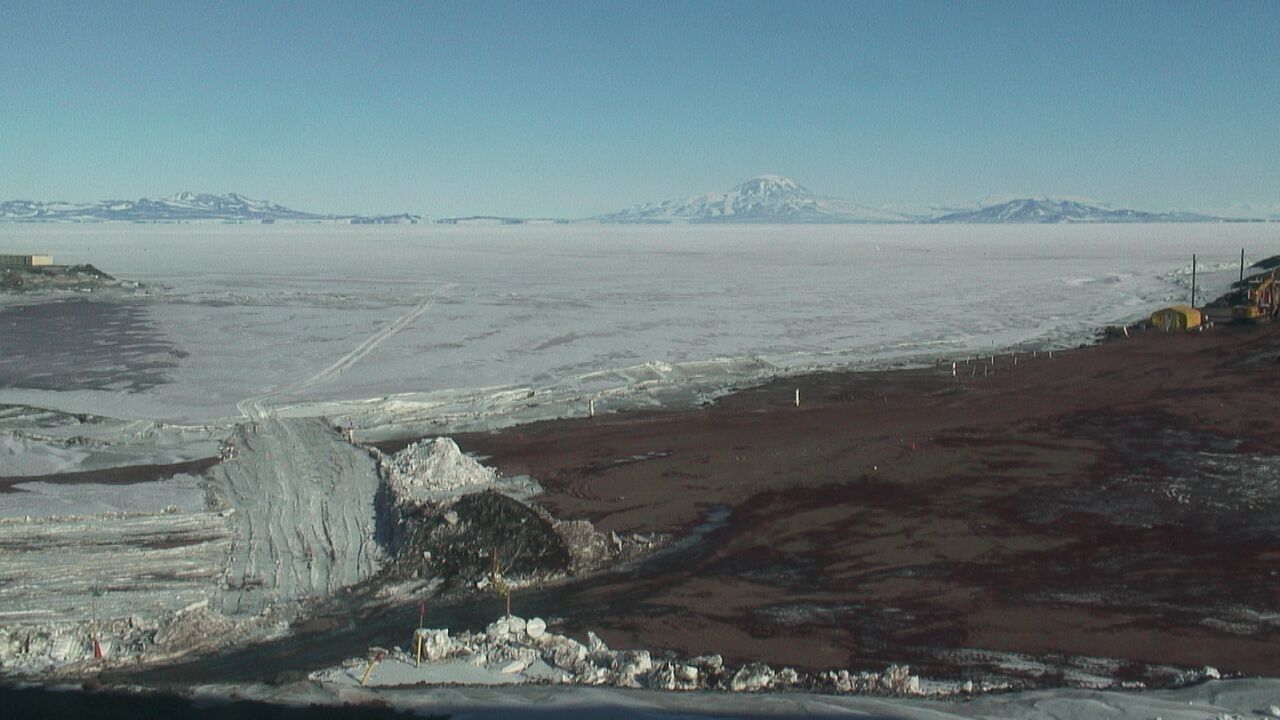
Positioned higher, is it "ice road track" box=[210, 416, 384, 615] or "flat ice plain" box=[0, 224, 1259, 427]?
"flat ice plain" box=[0, 224, 1259, 427]

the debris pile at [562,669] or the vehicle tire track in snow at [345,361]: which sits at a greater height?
the vehicle tire track in snow at [345,361]

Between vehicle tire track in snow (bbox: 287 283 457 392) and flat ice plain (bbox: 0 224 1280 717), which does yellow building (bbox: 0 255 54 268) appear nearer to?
flat ice plain (bbox: 0 224 1280 717)

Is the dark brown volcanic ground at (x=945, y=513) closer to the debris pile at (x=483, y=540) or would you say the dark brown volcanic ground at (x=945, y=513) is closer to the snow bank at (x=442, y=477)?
the snow bank at (x=442, y=477)

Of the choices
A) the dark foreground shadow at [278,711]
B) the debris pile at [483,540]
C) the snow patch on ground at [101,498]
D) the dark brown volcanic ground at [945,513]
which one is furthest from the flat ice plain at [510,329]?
the dark foreground shadow at [278,711]

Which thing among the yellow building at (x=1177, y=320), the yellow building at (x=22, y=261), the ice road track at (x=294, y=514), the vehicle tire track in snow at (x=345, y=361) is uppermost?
the yellow building at (x=22, y=261)

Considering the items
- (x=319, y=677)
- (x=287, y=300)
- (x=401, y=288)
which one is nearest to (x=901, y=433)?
(x=319, y=677)

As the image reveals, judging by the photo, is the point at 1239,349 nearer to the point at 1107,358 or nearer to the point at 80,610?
the point at 1107,358

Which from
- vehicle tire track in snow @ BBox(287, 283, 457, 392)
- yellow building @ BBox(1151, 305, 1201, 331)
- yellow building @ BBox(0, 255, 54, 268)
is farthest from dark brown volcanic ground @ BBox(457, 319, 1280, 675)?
yellow building @ BBox(0, 255, 54, 268)
